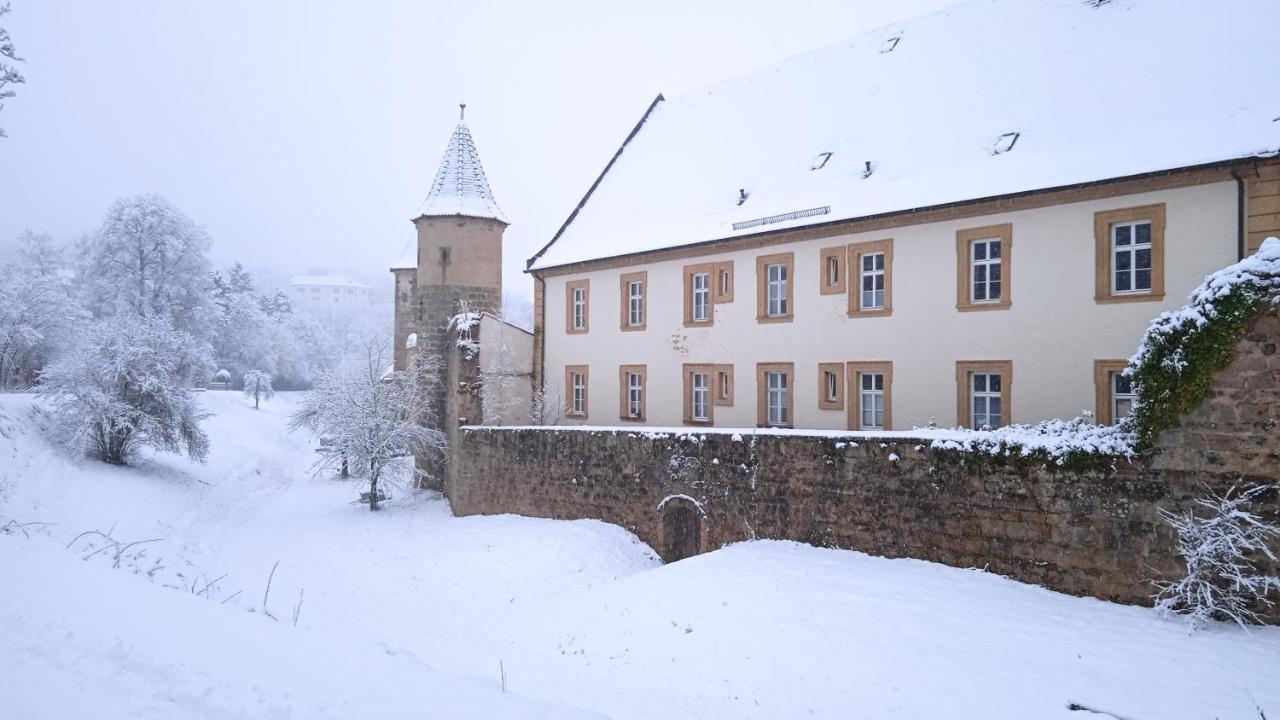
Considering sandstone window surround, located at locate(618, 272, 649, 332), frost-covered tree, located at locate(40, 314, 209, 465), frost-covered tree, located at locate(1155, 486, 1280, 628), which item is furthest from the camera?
frost-covered tree, located at locate(40, 314, 209, 465)

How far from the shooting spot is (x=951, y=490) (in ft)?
39.9

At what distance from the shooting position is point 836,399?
18641 mm

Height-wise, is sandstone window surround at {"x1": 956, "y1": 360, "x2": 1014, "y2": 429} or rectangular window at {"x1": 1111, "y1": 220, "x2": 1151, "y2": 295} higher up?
rectangular window at {"x1": 1111, "y1": 220, "x2": 1151, "y2": 295}

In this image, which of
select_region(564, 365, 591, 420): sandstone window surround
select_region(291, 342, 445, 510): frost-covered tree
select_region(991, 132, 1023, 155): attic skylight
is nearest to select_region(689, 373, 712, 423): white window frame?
select_region(564, 365, 591, 420): sandstone window surround

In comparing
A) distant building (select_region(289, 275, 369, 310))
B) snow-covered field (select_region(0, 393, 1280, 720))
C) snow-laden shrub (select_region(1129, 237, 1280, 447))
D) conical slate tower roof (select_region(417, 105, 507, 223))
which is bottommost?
snow-covered field (select_region(0, 393, 1280, 720))

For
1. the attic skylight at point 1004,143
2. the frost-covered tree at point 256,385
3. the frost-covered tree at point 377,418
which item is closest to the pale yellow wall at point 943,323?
the attic skylight at point 1004,143

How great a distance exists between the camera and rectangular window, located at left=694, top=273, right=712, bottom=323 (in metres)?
21.3

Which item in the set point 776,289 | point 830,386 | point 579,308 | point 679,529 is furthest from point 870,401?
point 579,308

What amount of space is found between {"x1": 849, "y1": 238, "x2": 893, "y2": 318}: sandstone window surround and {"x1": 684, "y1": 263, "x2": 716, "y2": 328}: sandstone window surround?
13.4 feet

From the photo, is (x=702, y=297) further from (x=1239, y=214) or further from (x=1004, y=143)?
(x=1239, y=214)

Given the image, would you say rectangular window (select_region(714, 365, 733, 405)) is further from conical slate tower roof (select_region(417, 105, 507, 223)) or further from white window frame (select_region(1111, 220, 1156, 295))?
conical slate tower roof (select_region(417, 105, 507, 223))

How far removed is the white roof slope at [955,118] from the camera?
14555 mm

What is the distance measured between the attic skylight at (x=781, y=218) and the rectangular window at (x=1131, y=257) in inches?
234

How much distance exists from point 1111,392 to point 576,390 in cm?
1472
